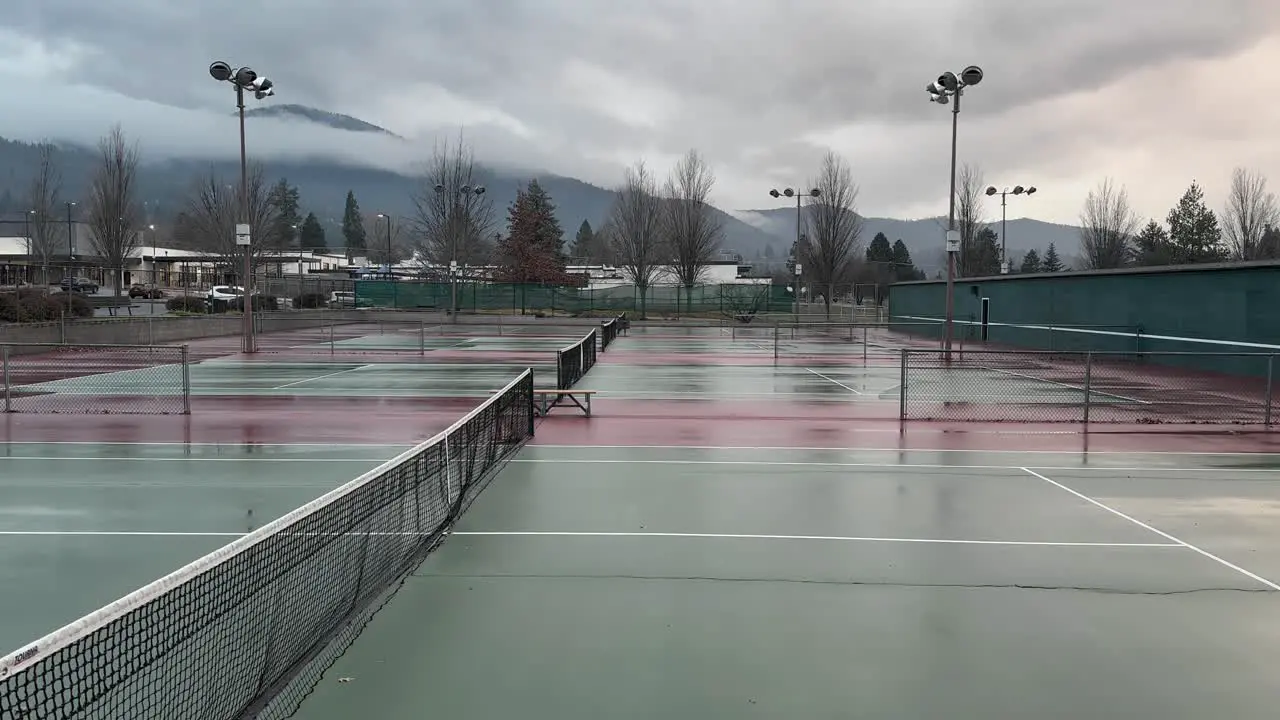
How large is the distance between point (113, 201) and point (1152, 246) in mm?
69978

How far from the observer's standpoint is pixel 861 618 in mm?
6438

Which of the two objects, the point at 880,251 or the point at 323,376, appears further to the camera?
the point at 880,251

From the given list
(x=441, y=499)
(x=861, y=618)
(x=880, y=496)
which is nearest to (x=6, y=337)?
(x=441, y=499)

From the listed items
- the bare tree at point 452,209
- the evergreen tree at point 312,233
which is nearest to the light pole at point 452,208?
the bare tree at point 452,209

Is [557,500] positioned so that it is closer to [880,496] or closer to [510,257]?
[880,496]

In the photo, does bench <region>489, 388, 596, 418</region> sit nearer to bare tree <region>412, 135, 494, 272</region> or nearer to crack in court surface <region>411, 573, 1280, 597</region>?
crack in court surface <region>411, 573, 1280, 597</region>

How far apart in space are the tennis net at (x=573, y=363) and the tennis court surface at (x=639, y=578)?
5365mm

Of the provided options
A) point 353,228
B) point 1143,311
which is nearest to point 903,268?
point 1143,311

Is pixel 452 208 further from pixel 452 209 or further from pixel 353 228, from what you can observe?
pixel 353 228

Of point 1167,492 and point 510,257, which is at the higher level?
point 510,257

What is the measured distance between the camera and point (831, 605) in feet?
21.9

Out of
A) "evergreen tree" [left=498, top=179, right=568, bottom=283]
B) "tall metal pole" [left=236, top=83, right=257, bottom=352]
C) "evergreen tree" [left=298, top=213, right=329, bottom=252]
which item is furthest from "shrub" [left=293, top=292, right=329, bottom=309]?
"evergreen tree" [left=298, top=213, right=329, bottom=252]

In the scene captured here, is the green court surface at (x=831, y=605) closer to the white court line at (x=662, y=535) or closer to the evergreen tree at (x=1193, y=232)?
the white court line at (x=662, y=535)

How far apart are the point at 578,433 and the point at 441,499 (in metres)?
5.54
